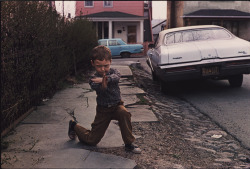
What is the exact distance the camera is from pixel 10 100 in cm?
423

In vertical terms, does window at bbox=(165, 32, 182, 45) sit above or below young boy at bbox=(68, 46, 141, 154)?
above

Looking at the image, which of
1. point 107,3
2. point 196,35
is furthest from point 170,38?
point 107,3

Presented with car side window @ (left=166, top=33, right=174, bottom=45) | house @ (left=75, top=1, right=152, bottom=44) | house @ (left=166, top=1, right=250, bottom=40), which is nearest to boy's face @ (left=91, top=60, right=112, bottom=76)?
car side window @ (left=166, top=33, right=174, bottom=45)

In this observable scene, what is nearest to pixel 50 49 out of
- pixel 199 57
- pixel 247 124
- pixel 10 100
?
pixel 10 100

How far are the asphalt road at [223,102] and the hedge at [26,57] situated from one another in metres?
3.12

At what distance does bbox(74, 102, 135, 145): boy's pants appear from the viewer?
3.58 metres

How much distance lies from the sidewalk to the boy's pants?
0.43ft

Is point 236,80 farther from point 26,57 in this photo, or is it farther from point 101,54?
point 101,54

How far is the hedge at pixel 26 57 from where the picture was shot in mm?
4176

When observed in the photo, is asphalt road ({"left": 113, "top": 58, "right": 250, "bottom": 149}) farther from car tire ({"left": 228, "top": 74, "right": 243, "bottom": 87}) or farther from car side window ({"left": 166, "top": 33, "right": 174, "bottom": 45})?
car side window ({"left": 166, "top": 33, "right": 174, "bottom": 45})

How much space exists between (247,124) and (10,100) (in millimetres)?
3688

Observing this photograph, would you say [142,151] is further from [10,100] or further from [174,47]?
[174,47]

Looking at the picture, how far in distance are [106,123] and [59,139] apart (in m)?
0.74

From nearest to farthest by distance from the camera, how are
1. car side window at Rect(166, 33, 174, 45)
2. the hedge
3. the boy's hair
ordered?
1. the boy's hair
2. the hedge
3. car side window at Rect(166, 33, 174, 45)
